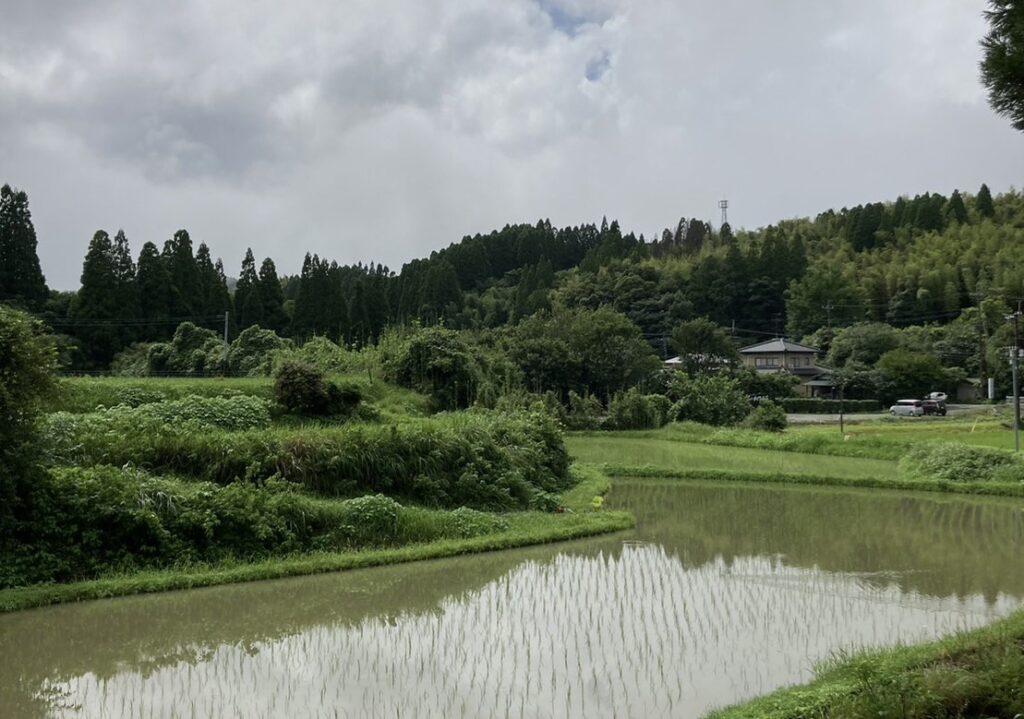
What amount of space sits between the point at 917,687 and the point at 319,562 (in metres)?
6.71

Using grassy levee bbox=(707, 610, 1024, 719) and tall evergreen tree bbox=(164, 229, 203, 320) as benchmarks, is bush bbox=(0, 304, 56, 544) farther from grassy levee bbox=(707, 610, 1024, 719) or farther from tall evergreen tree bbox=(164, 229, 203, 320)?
tall evergreen tree bbox=(164, 229, 203, 320)

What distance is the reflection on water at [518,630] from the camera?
5.68 meters

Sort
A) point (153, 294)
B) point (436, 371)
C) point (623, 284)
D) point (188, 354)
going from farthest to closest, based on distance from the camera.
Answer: point (623, 284) < point (153, 294) < point (188, 354) < point (436, 371)

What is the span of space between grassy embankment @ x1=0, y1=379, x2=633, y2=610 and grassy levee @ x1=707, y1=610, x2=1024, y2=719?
5.77 metres

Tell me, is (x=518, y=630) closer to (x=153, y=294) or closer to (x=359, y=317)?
(x=153, y=294)

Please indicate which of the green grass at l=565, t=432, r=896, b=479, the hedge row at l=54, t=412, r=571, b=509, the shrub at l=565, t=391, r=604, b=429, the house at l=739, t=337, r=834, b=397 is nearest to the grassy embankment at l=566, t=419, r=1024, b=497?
the green grass at l=565, t=432, r=896, b=479

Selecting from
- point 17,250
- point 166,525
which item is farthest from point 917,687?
point 17,250

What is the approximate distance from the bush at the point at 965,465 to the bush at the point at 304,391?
42.2 ft

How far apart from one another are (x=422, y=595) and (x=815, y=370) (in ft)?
161

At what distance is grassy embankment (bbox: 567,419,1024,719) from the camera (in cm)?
455

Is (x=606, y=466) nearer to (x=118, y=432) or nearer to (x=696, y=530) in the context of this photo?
(x=696, y=530)

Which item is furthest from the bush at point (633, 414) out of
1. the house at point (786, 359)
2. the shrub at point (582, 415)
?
the house at point (786, 359)

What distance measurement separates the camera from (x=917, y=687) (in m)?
4.64

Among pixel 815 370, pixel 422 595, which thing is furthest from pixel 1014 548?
pixel 815 370
